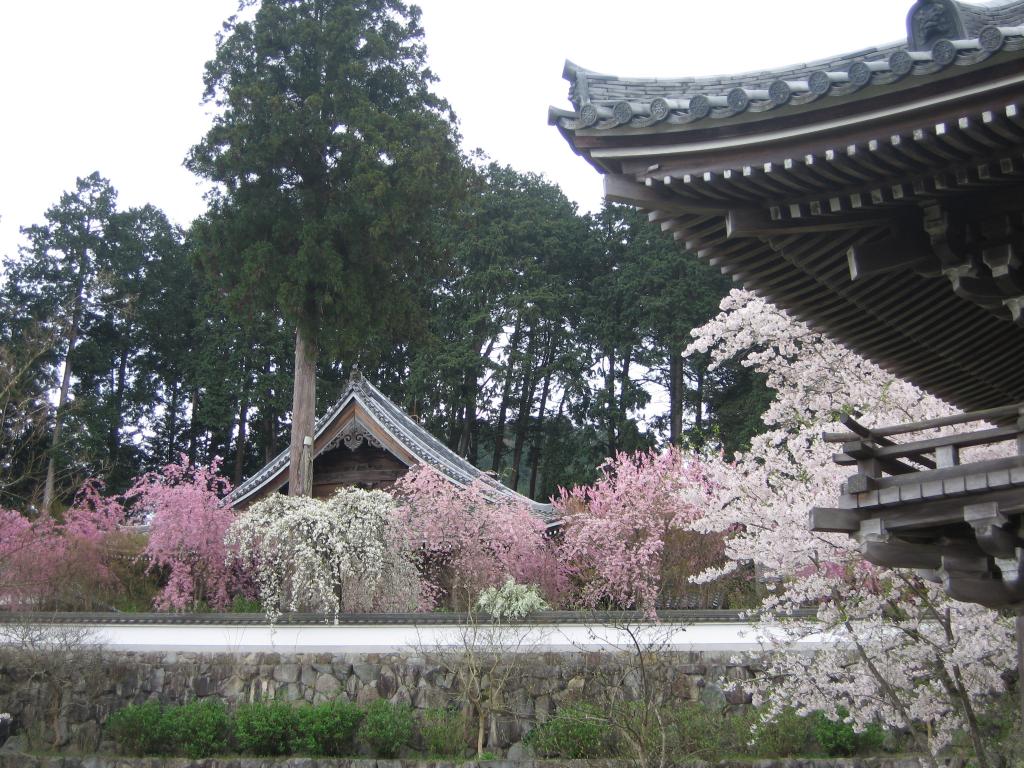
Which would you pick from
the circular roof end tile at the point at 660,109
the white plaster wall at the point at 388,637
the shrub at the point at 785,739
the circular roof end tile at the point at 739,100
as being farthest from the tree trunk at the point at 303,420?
the circular roof end tile at the point at 739,100

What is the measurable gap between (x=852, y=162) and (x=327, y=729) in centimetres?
1090

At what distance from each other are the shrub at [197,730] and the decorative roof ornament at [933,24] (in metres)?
12.0

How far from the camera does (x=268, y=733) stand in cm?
1324

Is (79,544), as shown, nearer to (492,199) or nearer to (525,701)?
(525,701)

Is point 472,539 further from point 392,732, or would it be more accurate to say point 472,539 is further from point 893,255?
point 893,255

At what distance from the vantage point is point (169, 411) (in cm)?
3316

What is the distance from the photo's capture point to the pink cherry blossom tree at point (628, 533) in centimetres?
1770

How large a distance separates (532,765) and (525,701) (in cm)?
107

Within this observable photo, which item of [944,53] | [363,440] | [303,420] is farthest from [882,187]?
[363,440]

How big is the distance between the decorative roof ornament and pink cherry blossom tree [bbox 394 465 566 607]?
13860 millimetres

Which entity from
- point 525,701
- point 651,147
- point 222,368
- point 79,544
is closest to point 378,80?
point 79,544

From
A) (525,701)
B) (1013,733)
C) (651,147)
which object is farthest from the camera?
(525,701)

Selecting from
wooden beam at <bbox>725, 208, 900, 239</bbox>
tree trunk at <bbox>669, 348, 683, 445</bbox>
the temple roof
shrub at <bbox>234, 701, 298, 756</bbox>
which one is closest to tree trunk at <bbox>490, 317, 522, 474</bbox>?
tree trunk at <bbox>669, 348, 683, 445</bbox>

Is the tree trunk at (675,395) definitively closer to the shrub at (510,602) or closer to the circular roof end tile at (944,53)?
the shrub at (510,602)
